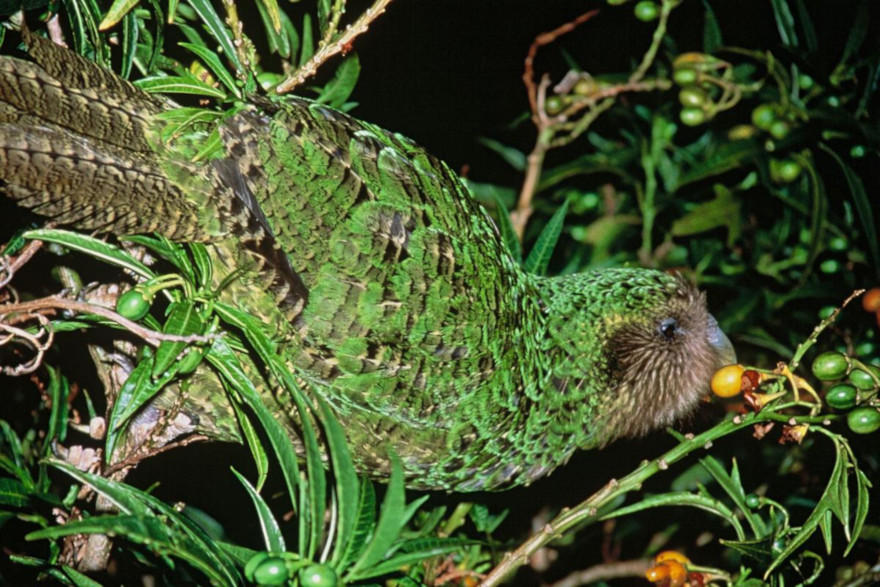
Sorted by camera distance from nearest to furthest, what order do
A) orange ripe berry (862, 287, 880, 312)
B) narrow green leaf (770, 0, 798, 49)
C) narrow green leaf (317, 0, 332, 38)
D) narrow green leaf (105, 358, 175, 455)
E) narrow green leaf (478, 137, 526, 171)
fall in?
narrow green leaf (105, 358, 175, 455)
narrow green leaf (317, 0, 332, 38)
orange ripe berry (862, 287, 880, 312)
narrow green leaf (770, 0, 798, 49)
narrow green leaf (478, 137, 526, 171)

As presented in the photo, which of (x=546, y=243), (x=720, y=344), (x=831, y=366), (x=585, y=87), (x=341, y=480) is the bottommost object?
(x=720, y=344)

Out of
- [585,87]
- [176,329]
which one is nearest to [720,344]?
[585,87]

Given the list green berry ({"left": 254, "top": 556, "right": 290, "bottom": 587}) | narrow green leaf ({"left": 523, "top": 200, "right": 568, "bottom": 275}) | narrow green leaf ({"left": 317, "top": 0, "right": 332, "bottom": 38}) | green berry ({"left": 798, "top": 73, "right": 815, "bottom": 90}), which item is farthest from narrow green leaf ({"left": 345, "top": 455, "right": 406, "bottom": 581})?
green berry ({"left": 798, "top": 73, "right": 815, "bottom": 90})

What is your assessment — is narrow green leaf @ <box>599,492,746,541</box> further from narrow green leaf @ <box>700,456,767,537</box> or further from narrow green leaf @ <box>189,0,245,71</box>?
narrow green leaf @ <box>189,0,245,71</box>

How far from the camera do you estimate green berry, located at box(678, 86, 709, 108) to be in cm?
296

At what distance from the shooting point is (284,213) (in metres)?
2.06

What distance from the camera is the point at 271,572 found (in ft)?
4.17

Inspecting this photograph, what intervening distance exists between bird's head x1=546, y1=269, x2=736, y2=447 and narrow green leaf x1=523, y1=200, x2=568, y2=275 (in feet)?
0.34

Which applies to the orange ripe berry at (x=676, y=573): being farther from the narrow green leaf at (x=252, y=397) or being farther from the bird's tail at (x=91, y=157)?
the bird's tail at (x=91, y=157)

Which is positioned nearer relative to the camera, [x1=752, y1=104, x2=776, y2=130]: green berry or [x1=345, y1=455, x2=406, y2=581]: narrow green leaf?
[x1=345, y1=455, x2=406, y2=581]: narrow green leaf

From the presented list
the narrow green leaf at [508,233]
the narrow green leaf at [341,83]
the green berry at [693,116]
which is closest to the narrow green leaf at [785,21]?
the green berry at [693,116]

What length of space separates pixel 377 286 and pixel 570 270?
1251mm

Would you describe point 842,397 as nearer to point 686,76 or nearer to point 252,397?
point 252,397

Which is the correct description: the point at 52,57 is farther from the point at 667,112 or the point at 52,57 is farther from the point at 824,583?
the point at 824,583
